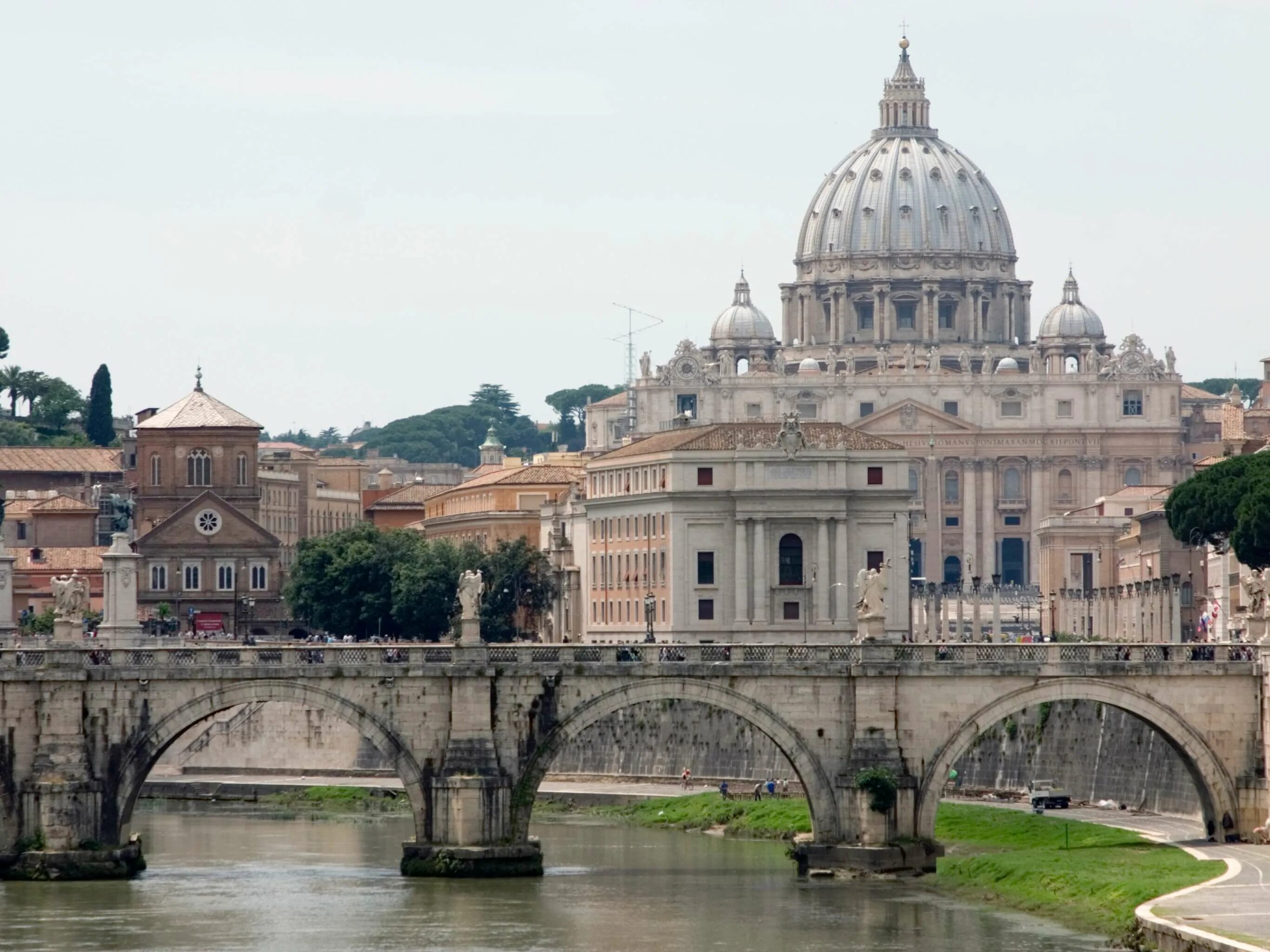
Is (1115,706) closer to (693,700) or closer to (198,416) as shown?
(693,700)

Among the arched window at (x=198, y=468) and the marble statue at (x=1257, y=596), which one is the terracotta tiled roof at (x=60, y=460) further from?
the marble statue at (x=1257, y=596)

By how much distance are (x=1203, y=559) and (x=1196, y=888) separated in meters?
65.0

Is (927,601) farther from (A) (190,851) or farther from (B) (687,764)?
(A) (190,851)

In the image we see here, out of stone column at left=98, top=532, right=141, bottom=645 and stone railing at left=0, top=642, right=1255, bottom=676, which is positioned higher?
stone column at left=98, top=532, right=141, bottom=645

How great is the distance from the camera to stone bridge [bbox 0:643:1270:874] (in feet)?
255

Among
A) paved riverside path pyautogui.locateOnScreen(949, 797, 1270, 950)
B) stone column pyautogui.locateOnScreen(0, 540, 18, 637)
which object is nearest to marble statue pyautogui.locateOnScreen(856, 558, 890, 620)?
paved riverside path pyautogui.locateOnScreen(949, 797, 1270, 950)

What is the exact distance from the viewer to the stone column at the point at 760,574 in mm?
140625

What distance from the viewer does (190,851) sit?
9006 centimetres

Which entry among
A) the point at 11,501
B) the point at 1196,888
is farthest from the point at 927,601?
the point at 1196,888

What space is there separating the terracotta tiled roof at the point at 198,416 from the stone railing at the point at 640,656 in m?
83.1

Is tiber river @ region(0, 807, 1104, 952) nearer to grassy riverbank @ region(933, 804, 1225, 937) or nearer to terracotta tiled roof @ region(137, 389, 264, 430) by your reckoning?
grassy riverbank @ region(933, 804, 1225, 937)

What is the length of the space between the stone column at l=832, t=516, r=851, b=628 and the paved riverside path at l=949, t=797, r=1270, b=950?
5245cm

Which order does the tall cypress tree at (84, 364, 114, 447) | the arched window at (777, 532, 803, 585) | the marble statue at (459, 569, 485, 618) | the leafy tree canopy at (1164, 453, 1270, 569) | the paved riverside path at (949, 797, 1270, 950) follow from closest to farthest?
the paved riverside path at (949, 797, 1270, 950) → the marble statue at (459, 569, 485, 618) → the leafy tree canopy at (1164, 453, 1270, 569) → the arched window at (777, 532, 803, 585) → the tall cypress tree at (84, 364, 114, 447)

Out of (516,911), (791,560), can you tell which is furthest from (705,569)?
(516,911)
